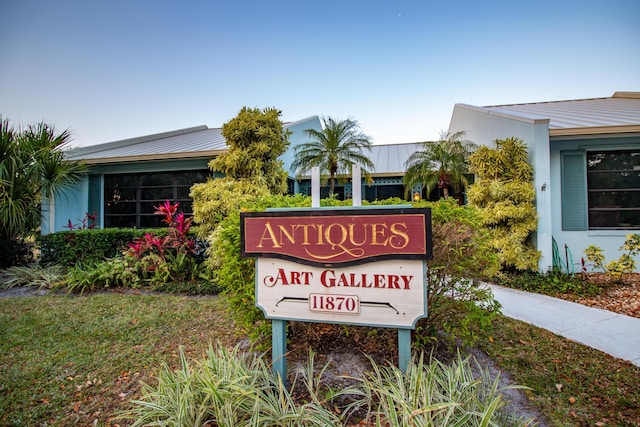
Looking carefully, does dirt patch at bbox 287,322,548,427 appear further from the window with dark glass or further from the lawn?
the window with dark glass

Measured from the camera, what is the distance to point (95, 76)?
9.86 metres

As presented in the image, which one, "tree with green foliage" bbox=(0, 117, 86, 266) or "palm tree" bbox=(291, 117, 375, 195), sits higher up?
"palm tree" bbox=(291, 117, 375, 195)

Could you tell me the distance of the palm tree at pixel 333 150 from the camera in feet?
37.4

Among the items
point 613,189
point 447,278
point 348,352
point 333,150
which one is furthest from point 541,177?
point 333,150

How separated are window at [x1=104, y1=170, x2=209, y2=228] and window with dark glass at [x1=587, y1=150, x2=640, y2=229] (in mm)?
10763

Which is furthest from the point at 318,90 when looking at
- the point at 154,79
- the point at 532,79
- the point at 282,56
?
the point at 532,79

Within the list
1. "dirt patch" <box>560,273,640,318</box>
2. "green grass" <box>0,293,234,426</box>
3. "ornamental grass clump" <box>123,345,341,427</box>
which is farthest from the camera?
"dirt patch" <box>560,273,640,318</box>

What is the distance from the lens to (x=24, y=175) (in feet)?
24.1

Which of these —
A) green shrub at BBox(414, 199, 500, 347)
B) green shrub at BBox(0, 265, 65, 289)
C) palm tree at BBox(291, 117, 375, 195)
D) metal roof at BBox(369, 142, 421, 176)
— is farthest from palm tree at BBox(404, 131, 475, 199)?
green shrub at BBox(0, 265, 65, 289)

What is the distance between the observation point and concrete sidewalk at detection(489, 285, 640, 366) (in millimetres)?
3574

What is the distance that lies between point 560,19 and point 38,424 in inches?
511

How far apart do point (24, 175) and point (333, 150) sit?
8.90 meters

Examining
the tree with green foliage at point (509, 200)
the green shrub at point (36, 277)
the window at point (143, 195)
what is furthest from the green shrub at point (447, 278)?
the window at point (143, 195)

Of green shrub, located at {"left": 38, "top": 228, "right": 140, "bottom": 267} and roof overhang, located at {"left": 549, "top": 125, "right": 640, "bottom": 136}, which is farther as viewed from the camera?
green shrub, located at {"left": 38, "top": 228, "right": 140, "bottom": 267}
